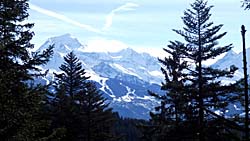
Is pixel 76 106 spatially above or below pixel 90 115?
above

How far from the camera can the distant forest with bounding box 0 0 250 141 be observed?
1731 centimetres

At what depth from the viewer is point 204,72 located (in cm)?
2809

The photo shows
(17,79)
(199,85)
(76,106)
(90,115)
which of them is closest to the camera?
(17,79)

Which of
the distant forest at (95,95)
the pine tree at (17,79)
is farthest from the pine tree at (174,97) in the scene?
the pine tree at (17,79)

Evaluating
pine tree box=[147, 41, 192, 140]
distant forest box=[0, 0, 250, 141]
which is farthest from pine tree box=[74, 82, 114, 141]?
pine tree box=[147, 41, 192, 140]

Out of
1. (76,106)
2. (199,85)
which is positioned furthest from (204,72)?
(76,106)

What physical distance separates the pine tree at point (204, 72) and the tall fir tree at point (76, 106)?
9.19 meters

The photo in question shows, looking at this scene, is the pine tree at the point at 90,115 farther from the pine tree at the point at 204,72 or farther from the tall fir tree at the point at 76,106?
the pine tree at the point at 204,72

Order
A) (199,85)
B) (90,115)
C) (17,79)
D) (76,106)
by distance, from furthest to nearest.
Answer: (90,115) < (76,106) < (199,85) < (17,79)

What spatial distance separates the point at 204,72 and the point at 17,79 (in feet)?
43.3

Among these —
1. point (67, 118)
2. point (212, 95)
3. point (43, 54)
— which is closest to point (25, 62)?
point (43, 54)

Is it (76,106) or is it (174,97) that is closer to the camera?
(174,97)

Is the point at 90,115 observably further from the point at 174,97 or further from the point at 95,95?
the point at 174,97

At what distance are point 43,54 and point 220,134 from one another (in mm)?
12992
